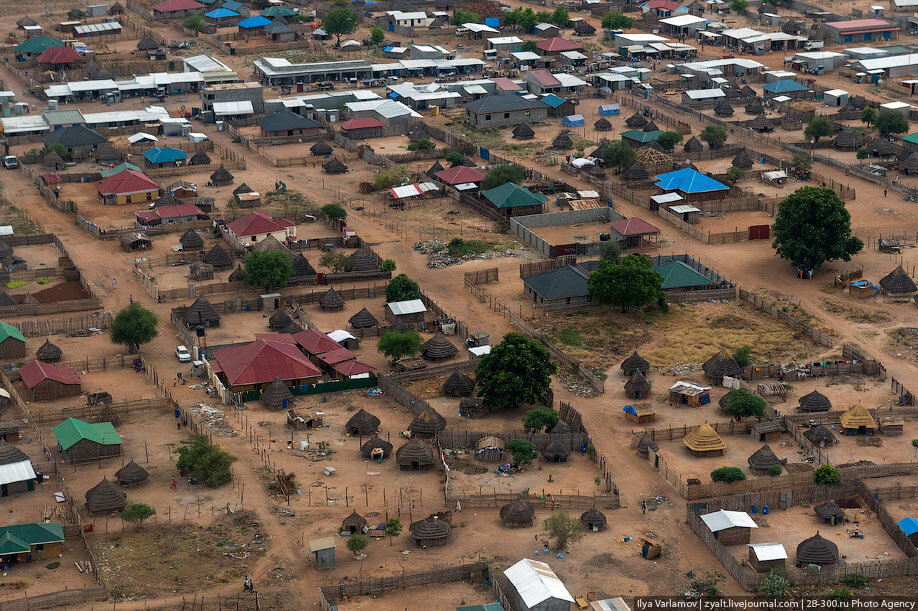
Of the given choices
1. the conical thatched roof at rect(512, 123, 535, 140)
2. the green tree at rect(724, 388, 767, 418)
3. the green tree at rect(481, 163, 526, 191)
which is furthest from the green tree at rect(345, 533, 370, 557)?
the conical thatched roof at rect(512, 123, 535, 140)

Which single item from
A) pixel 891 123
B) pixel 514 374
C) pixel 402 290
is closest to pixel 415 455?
pixel 514 374

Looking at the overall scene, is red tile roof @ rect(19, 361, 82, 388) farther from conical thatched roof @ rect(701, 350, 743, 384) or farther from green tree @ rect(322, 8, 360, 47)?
green tree @ rect(322, 8, 360, 47)

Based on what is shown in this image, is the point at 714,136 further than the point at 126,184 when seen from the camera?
Yes

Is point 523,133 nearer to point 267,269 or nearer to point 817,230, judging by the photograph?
point 817,230

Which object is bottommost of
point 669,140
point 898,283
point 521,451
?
point 898,283

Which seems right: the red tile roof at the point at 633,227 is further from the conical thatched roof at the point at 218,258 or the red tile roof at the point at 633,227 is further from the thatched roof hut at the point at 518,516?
the thatched roof hut at the point at 518,516

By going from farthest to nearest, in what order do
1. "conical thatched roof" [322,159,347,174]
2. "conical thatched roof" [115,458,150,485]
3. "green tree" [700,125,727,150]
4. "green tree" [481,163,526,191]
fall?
"green tree" [700,125,727,150]
"conical thatched roof" [322,159,347,174]
"green tree" [481,163,526,191]
"conical thatched roof" [115,458,150,485]

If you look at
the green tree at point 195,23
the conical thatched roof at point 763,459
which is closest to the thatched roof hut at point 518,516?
the conical thatched roof at point 763,459
